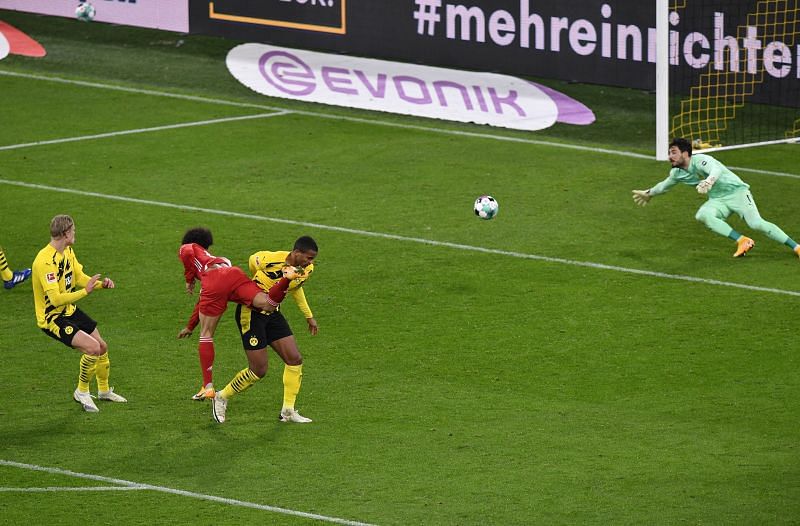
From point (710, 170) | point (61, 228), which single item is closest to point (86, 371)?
point (61, 228)

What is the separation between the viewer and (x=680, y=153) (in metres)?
18.9

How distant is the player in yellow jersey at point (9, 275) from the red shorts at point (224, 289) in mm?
4790

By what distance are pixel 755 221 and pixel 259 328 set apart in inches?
299

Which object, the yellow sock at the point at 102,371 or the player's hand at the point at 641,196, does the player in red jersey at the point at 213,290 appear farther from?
the player's hand at the point at 641,196

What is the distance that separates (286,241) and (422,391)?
218 inches

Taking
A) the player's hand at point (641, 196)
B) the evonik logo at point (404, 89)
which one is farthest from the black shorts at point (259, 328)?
the evonik logo at point (404, 89)

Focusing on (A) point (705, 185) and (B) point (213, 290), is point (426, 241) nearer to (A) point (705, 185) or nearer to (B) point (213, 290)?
(A) point (705, 185)

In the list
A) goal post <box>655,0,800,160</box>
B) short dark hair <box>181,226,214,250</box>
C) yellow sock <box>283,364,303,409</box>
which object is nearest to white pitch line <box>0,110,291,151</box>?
goal post <box>655,0,800,160</box>

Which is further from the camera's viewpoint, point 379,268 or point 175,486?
point 379,268

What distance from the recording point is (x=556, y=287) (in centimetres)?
1800

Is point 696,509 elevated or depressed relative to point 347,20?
depressed

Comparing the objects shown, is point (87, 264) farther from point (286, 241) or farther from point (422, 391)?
point (422, 391)

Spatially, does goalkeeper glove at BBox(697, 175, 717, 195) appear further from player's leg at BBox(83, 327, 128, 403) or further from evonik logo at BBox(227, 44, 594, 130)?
player's leg at BBox(83, 327, 128, 403)

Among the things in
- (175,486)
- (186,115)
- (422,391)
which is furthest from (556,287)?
(186,115)
